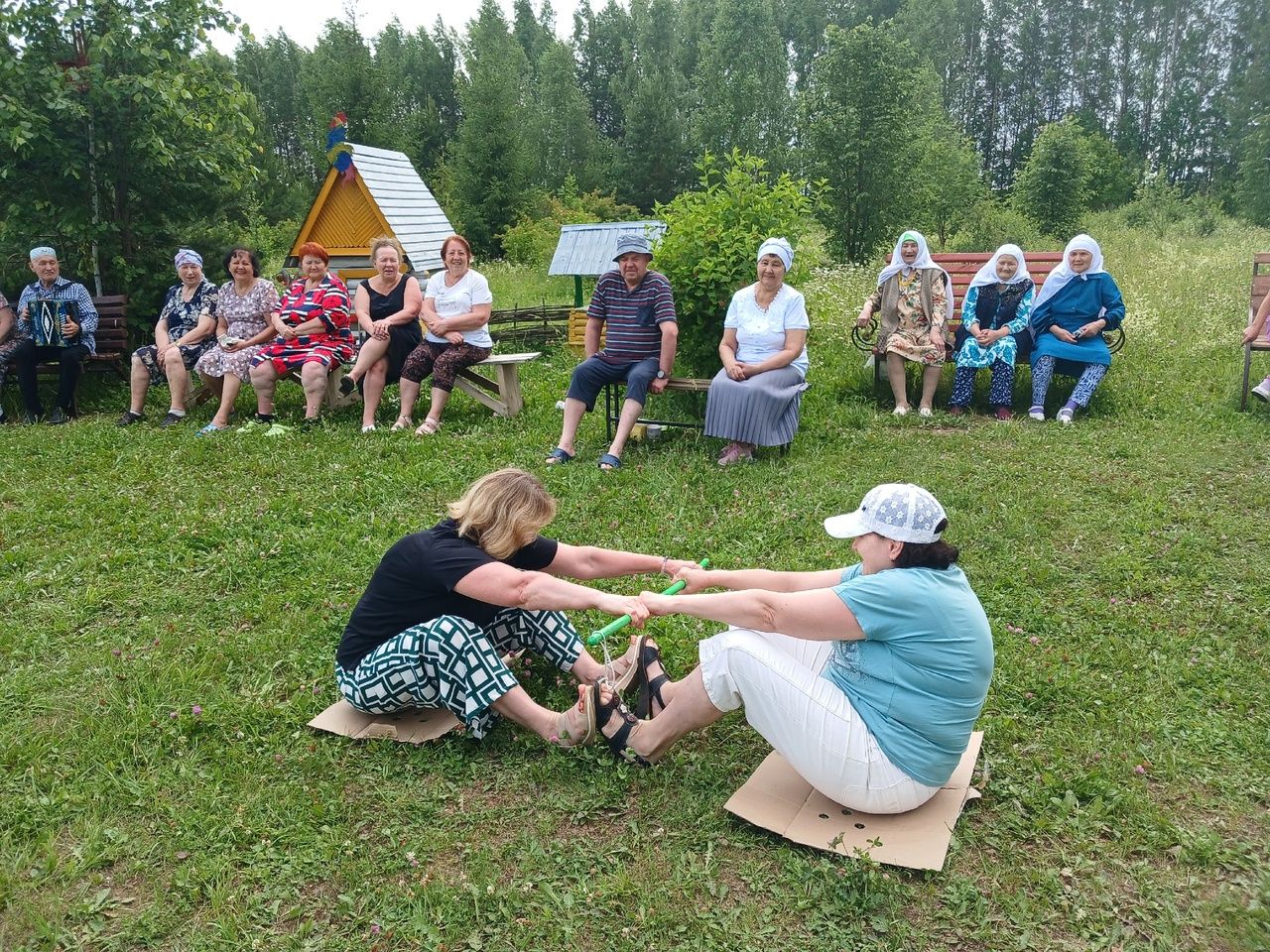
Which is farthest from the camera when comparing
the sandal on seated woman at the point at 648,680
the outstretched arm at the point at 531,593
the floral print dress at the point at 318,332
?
the floral print dress at the point at 318,332

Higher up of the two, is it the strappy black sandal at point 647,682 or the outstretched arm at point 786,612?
the outstretched arm at point 786,612

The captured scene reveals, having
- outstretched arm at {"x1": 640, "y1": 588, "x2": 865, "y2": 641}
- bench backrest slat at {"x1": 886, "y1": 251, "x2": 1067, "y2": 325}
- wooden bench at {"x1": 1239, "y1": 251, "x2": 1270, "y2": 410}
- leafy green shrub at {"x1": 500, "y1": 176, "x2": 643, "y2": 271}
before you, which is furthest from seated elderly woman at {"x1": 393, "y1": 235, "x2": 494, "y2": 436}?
leafy green shrub at {"x1": 500, "y1": 176, "x2": 643, "y2": 271}

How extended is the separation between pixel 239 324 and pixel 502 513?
5.91 metres

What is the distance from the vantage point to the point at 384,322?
7762mm

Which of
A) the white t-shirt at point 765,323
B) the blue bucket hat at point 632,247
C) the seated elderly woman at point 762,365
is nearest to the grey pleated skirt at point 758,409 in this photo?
the seated elderly woman at point 762,365

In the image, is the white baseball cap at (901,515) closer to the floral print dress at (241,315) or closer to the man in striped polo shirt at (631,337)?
the man in striped polo shirt at (631,337)

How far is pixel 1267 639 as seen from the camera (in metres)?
3.94

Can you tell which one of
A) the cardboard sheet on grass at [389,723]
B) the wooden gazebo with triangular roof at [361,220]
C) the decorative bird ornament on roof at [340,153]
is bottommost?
the cardboard sheet on grass at [389,723]

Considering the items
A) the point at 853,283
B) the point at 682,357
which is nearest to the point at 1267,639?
the point at 682,357

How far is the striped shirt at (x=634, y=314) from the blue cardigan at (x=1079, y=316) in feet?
10.7

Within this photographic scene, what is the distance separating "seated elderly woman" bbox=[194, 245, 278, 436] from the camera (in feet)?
26.0

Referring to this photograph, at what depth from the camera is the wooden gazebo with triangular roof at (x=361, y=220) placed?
1090cm

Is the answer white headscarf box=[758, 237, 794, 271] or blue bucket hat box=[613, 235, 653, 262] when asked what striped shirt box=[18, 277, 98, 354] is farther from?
white headscarf box=[758, 237, 794, 271]

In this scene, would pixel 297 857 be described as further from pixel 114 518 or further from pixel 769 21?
pixel 769 21
